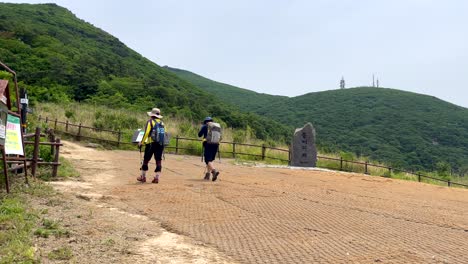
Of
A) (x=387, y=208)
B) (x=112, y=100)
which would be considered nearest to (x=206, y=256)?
(x=387, y=208)

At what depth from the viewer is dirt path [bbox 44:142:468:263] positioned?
4906 mm

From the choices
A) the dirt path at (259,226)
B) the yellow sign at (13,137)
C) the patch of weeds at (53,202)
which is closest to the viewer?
the dirt path at (259,226)

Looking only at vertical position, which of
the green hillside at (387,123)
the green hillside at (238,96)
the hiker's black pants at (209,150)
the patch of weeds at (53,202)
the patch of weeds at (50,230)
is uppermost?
the green hillside at (238,96)

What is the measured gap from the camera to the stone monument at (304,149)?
21.1 metres

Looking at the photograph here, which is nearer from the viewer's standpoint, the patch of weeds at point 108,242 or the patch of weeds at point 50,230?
the patch of weeds at point 108,242

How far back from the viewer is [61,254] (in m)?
4.47

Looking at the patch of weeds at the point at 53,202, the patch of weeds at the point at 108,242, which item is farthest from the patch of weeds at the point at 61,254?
the patch of weeds at the point at 53,202

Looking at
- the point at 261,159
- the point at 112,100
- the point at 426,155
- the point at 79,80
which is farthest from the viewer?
the point at 426,155

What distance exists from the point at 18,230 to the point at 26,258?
1.04 meters

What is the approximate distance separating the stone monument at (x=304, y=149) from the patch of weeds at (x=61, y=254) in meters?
17.1

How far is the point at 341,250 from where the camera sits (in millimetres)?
5141

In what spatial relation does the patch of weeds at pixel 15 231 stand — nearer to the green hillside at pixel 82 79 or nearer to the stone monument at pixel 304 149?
the stone monument at pixel 304 149

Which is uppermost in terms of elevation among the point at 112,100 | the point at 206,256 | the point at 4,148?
the point at 112,100

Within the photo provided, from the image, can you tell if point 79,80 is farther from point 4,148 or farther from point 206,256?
point 206,256
